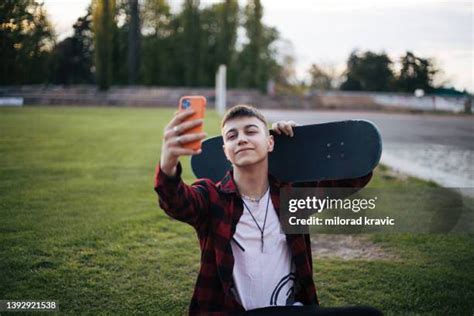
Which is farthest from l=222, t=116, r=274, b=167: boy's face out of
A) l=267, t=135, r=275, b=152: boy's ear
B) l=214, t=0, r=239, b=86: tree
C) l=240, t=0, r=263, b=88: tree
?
l=214, t=0, r=239, b=86: tree

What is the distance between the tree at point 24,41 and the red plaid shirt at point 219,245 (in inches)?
90.8

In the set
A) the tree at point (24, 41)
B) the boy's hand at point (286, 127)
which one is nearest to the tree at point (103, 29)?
the tree at point (24, 41)

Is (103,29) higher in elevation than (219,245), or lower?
higher

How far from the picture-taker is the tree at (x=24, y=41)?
3.14 m

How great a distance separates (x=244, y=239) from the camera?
6.08 feet

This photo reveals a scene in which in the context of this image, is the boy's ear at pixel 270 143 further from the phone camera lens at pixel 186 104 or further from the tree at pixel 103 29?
the tree at pixel 103 29

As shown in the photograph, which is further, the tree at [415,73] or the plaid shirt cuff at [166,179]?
the tree at [415,73]

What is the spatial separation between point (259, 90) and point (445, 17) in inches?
1315

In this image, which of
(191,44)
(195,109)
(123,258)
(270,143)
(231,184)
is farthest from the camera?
(191,44)

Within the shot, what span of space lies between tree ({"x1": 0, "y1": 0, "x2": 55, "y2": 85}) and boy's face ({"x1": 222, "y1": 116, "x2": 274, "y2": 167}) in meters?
2.27

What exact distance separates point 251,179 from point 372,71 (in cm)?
407
